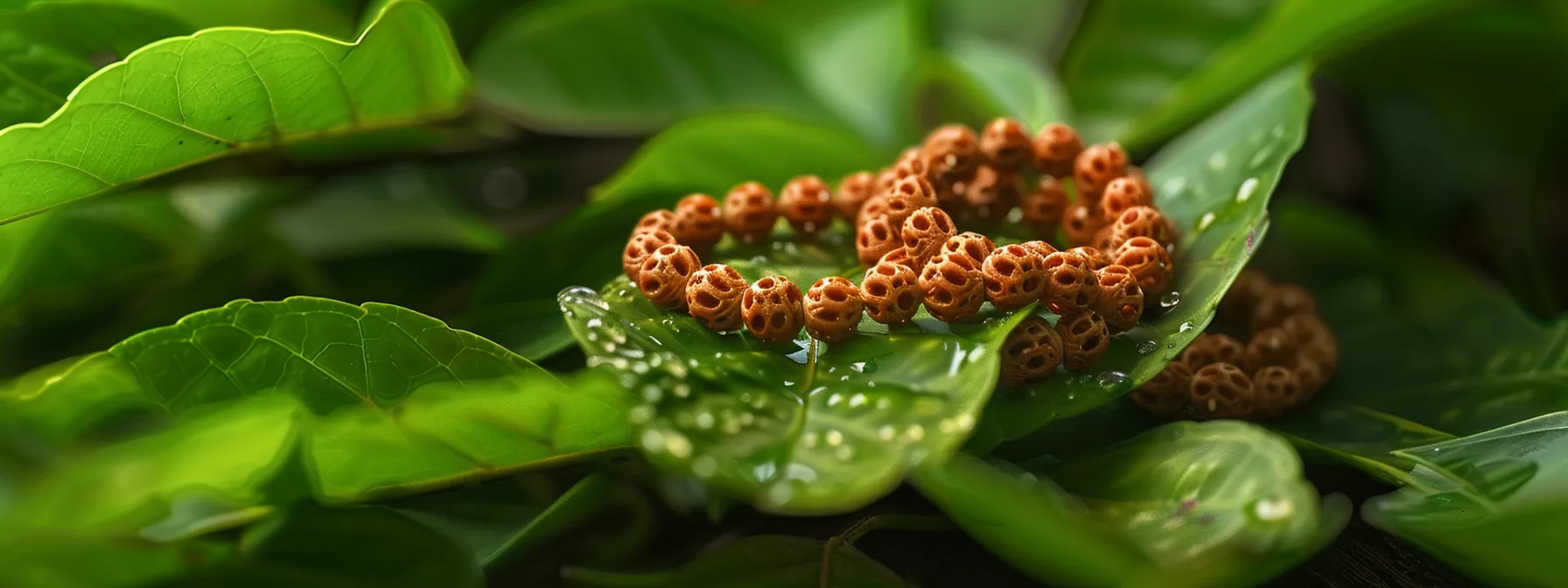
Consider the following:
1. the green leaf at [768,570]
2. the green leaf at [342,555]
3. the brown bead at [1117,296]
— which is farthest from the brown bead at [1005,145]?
the green leaf at [342,555]

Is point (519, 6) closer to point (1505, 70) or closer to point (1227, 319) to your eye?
point (1227, 319)

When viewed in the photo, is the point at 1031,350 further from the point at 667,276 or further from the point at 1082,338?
the point at 667,276

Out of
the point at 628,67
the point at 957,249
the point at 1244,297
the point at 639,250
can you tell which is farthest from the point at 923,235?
the point at 628,67

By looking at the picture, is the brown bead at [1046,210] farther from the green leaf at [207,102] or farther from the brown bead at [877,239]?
the green leaf at [207,102]

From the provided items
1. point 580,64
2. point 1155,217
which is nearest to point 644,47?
point 580,64

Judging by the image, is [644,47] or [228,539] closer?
[228,539]

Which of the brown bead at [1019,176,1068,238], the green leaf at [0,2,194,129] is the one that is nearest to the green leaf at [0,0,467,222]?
the green leaf at [0,2,194,129]

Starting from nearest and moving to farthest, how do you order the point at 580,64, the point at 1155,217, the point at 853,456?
the point at 853,456, the point at 1155,217, the point at 580,64
